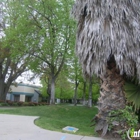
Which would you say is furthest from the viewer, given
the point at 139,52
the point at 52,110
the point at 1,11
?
the point at 1,11

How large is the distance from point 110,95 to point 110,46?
6.79 feet

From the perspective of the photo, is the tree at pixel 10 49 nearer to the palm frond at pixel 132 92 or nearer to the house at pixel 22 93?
the house at pixel 22 93

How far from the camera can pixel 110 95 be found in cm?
877

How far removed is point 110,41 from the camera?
26.7ft

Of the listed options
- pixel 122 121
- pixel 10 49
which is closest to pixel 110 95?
pixel 122 121

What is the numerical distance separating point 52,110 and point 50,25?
8110mm

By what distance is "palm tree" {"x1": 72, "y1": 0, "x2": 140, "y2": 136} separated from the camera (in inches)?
319

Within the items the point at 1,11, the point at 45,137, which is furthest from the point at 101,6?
the point at 1,11

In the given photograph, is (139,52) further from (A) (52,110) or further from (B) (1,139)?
(A) (52,110)

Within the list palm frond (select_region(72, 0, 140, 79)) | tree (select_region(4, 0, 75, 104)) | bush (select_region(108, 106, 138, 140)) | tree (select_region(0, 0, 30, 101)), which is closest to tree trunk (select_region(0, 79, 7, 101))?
tree (select_region(0, 0, 30, 101))

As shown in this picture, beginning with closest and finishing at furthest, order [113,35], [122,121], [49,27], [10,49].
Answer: [122,121], [113,35], [49,27], [10,49]

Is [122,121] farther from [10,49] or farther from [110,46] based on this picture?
[10,49]

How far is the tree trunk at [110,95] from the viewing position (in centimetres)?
855

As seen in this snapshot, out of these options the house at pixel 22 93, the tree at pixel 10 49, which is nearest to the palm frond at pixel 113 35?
the tree at pixel 10 49
